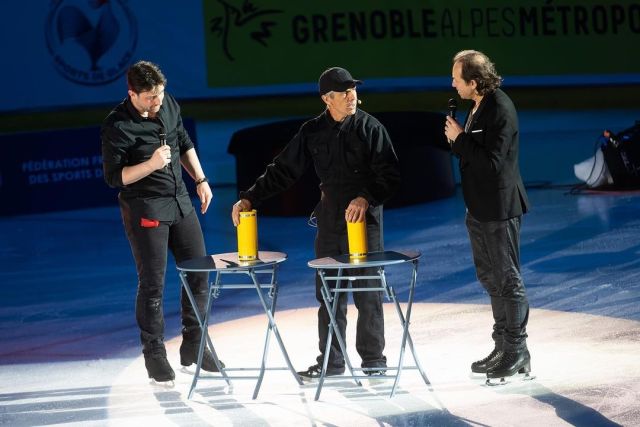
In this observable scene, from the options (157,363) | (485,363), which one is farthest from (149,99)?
(485,363)

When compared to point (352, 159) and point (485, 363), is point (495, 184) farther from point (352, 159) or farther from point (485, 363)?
point (485, 363)

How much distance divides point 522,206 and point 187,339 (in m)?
1.99

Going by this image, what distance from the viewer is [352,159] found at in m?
6.12

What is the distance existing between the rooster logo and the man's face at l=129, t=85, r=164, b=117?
10.2 metres

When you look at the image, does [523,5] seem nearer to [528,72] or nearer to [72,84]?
[528,72]

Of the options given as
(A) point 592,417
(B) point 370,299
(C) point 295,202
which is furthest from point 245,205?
(C) point 295,202

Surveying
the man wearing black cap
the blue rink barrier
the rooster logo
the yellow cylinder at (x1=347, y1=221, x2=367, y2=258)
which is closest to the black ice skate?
the man wearing black cap

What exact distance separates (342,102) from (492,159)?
828 millimetres

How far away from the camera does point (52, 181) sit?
13523 millimetres

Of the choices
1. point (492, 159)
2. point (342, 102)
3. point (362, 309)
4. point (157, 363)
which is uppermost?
point (342, 102)

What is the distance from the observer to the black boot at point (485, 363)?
610cm

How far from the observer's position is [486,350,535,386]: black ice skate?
5934 mm

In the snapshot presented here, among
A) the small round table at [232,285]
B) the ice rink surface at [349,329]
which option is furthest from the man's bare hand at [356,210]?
the ice rink surface at [349,329]

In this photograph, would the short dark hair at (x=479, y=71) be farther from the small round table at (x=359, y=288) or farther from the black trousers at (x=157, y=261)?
the black trousers at (x=157, y=261)
